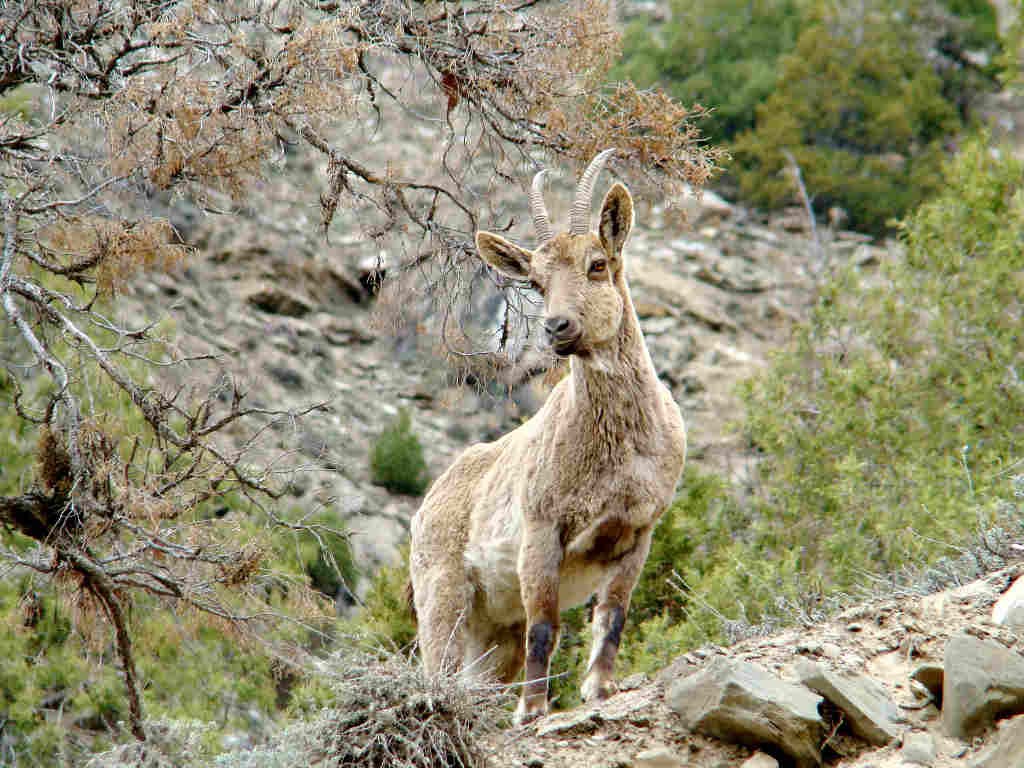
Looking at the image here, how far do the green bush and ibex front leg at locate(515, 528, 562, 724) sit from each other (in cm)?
Result: 1778

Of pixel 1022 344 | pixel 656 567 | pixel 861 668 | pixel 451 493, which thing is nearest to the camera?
pixel 861 668

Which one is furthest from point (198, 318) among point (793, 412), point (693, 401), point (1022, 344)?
point (1022, 344)

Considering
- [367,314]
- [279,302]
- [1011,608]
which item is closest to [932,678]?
[1011,608]

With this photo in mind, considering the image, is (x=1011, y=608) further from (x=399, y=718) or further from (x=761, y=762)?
(x=399, y=718)

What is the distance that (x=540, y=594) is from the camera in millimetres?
6367

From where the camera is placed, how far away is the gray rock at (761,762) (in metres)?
4.48

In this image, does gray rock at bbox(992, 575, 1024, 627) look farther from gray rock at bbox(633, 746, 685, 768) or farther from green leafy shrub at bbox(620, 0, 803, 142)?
green leafy shrub at bbox(620, 0, 803, 142)

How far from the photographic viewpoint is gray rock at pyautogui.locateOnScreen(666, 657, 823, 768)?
14.8ft

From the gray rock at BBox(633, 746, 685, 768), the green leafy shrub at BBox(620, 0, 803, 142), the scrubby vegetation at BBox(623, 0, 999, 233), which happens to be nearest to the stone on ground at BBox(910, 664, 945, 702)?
the gray rock at BBox(633, 746, 685, 768)

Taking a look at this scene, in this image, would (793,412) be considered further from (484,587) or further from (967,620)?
(967,620)

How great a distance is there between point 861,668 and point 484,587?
2.64m

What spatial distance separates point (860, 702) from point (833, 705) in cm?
11

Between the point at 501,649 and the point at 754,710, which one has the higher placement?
the point at 754,710

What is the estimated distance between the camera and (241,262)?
2742 centimetres
